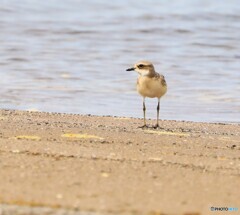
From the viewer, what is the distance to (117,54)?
736 inches

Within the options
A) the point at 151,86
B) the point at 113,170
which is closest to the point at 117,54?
the point at 151,86

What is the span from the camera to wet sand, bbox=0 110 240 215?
613 centimetres

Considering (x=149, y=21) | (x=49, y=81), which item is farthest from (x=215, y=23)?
(x=49, y=81)

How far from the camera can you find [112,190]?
647 centimetres

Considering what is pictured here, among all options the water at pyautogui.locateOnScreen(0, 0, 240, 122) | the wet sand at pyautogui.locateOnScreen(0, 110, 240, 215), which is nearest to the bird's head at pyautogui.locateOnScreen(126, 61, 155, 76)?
the wet sand at pyautogui.locateOnScreen(0, 110, 240, 215)

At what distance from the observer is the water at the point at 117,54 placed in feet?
43.2

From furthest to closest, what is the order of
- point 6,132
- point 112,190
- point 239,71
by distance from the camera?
point 239,71 → point 6,132 → point 112,190

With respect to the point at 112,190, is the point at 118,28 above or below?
below

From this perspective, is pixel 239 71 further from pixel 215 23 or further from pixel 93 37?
pixel 215 23

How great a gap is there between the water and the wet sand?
9.70 feet

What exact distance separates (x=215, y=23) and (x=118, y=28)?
2.94 meters

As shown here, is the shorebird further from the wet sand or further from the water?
the water

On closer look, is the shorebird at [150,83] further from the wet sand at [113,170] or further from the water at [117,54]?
the water at [117,54]

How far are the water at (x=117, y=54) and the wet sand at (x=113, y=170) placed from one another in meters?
2.96
